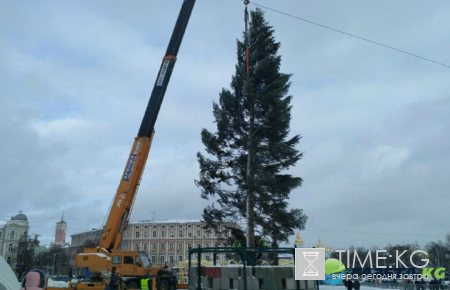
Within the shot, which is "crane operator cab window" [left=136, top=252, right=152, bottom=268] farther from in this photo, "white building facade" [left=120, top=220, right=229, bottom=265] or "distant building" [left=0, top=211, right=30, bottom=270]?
"distant building" [left=0, top=211, right=30, bottom=270]

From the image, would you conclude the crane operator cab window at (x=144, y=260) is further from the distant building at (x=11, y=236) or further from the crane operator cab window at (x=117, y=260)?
the distant building at (x=11, y=236)

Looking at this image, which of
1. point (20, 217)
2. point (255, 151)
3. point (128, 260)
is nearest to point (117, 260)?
point (128, 260)

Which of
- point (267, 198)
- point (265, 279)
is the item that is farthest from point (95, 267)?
point (265, 279)

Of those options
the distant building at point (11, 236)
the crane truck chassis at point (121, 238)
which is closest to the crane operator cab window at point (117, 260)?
the crane truck chassis at point (121, 238)

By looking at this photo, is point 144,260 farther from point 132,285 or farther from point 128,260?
point 132,285

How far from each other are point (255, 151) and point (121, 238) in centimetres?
815

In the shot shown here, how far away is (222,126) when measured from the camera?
20.7 m

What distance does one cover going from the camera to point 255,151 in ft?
65.4

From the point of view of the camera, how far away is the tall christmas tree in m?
19.6

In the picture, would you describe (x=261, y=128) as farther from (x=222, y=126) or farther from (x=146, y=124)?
(x=146, y=124)

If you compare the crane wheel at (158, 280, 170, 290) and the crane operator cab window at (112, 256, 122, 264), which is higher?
the crane operator cab window at (112, 256, 122, 264)

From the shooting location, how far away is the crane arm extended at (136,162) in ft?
55.6

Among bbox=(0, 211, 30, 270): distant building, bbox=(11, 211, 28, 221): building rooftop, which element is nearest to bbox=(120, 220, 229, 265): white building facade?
bbox=(0, 211, 30, 270): distant building

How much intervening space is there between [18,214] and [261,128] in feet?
314
